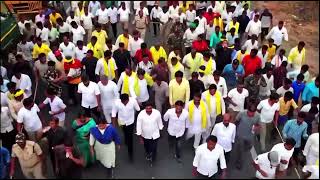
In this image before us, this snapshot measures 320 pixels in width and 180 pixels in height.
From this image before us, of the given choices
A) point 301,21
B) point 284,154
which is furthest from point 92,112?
point 301,21

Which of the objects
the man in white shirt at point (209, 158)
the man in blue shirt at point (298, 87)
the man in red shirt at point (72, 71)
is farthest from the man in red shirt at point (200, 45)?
the man in white shirt at point (209, 158)

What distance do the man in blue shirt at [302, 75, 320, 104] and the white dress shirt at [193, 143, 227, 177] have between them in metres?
3.02

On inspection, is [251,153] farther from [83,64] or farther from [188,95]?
[83,64]

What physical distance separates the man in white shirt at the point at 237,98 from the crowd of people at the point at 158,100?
0.02 metres

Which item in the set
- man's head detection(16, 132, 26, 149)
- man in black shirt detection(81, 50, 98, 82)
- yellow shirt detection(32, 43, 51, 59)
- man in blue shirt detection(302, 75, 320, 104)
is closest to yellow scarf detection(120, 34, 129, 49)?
man in black shirt detection(81, 50, 98, 82)

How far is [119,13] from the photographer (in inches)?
545

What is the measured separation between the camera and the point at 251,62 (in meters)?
10.4

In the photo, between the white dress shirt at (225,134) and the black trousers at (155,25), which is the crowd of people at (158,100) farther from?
the black trousers at (155,25)

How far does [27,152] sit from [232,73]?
4946 mm

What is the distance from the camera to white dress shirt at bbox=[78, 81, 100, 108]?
8.97 meters

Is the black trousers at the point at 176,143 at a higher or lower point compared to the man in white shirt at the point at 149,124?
lower

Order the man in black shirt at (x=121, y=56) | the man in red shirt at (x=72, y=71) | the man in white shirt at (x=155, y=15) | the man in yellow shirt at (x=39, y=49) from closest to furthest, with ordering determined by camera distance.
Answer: the man in red shirt at (x=72, y=71)
the man in black shirt at (x=121, y=56)
the man in yellow shirt at (x=39, y=49)
the man in white shirt at (x=155, y=15)

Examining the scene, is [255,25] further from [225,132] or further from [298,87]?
[225,132]

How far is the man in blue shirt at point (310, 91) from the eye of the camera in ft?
30.6
